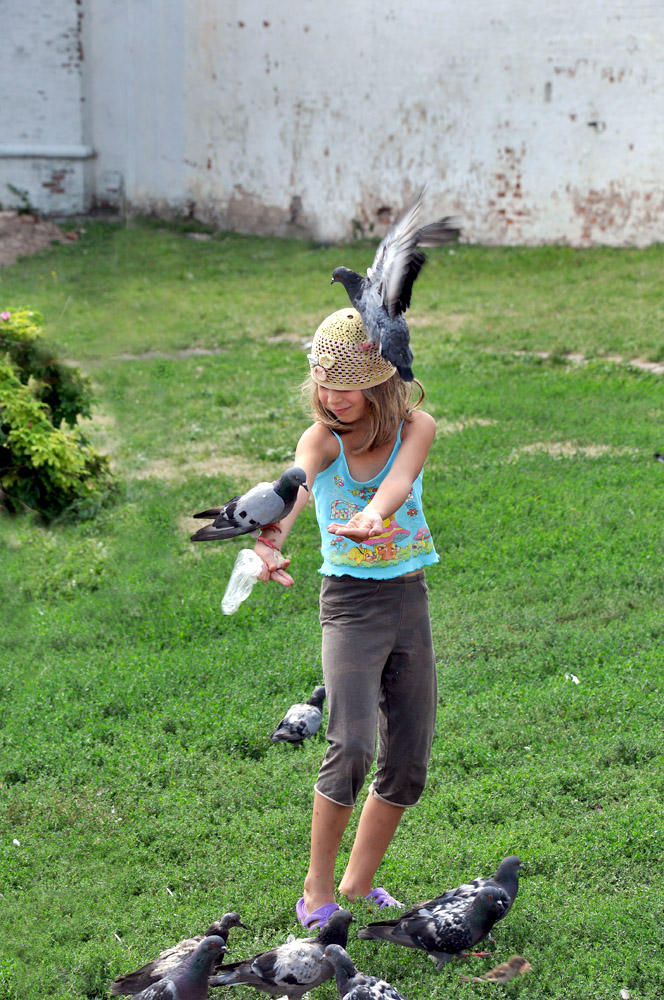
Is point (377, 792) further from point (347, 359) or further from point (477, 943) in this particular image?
point (347, 359)

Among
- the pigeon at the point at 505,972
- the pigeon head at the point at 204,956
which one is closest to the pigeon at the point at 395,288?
the pigeon head at the point at 204,956

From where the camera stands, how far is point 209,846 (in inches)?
130

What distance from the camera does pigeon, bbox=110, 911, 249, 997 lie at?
2.63m

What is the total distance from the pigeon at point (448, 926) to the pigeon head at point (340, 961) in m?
0.26

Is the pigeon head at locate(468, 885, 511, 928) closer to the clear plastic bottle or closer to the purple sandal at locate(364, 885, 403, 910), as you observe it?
the purple sandal at locate(364, 885, 403, 910)

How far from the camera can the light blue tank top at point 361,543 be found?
9.05ft

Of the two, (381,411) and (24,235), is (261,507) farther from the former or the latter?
(24,235)

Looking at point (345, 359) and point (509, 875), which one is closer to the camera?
point (345, 359)

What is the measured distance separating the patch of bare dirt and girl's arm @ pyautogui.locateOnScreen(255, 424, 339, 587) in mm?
11213

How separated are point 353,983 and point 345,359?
5.40 ft

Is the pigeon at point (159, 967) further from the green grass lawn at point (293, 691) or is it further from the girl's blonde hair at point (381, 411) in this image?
the girl's blonde hair at point (381, 411)

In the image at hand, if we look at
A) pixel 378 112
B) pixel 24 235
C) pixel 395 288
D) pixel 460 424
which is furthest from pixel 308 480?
pixel 378 112

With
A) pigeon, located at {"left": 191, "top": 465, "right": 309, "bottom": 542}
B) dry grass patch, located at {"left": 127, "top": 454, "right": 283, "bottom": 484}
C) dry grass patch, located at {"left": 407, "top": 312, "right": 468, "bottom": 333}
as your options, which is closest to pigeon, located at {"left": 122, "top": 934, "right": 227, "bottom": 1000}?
pigeon, located at {"left": 191, "top": 465, "right": 309, "bottom": 542}

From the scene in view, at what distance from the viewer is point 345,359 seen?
2.63 meters
